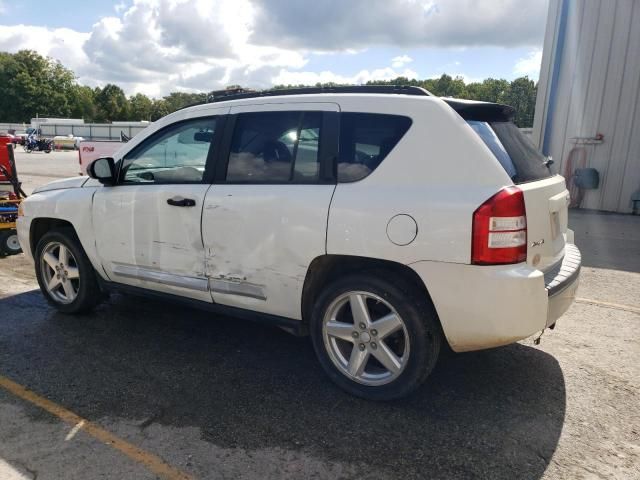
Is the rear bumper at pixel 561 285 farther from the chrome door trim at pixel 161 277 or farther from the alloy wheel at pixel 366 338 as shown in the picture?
the chrome door trim at pixel 161 277

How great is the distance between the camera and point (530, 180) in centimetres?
301

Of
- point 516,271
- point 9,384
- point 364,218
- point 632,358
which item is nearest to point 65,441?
point 9,384

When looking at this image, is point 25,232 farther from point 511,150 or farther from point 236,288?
point 511,150

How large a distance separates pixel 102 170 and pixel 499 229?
3.01 meters

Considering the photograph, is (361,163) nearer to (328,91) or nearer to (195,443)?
(328,91)

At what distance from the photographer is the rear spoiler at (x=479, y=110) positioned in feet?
9.95

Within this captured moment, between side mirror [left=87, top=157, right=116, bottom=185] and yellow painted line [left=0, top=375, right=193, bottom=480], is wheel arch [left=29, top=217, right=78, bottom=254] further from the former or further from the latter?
yellow painted line [left=0, top=375, right=193, bottom=480]

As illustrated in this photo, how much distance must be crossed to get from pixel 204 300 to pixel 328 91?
5.65 feet

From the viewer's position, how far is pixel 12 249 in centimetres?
698

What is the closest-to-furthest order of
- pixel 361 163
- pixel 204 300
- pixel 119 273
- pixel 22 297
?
pixel 361 163 < pixel 204 300 < pixel 119 273 < pixel 22 297

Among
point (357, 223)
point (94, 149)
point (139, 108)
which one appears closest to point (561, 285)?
point (357, 223)

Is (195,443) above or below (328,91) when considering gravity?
below

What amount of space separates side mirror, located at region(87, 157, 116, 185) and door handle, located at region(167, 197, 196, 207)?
2.30ft

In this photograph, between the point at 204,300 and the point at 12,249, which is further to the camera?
the point at 12,249
